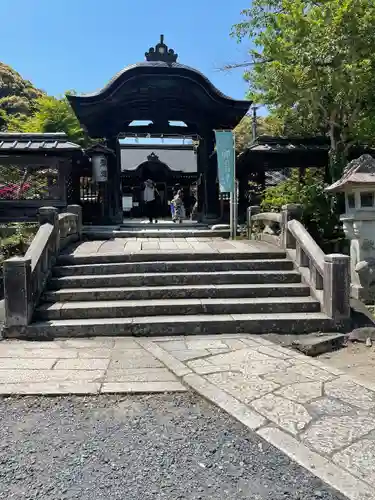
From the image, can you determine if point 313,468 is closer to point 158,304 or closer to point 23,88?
point 158,304

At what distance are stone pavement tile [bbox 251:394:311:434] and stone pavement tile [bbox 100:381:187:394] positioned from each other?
0.76m

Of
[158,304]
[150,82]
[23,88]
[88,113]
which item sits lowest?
[158,304]

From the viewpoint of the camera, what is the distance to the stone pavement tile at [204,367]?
4.02 meters

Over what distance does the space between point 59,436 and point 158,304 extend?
3.00 metres

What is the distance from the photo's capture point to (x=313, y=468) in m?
2.42

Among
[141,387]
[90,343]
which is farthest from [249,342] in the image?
[90,343]

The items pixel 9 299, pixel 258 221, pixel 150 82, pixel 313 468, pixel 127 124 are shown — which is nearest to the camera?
pixel 313 468

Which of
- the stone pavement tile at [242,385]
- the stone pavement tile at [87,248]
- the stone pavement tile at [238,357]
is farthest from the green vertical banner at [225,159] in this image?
the stone pavement tile at [242,385]

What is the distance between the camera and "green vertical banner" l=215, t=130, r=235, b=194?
392 inches

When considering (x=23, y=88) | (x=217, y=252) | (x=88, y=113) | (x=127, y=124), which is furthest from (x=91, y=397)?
(x=23, y=88)

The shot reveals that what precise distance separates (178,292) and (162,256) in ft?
3.46

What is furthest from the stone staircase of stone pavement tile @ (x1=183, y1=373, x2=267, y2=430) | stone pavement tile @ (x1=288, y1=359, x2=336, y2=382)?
stone pavement tile @ (x1=183, y1=373, x2=267, y2=430)

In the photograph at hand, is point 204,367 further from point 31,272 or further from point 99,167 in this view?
point 99,167

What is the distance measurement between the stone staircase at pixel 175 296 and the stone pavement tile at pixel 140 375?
1.28 metres
